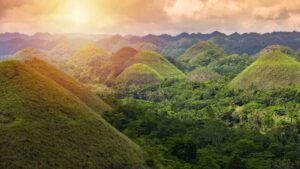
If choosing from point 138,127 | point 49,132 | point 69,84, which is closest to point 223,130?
point 138,127

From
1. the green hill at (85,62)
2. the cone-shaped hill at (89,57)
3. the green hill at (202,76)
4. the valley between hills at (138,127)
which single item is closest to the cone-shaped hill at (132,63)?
the green hill at (85,62)

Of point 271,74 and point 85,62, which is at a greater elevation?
point 85,62

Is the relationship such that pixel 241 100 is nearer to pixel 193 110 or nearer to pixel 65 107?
pixel 193 110

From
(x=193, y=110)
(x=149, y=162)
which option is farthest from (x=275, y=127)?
(x=149, y=162)

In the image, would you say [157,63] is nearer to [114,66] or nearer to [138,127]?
[114,66]

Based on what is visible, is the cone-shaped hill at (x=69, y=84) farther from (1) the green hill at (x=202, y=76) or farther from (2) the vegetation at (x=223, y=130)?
(1) the green hill at (x=202, y=76)

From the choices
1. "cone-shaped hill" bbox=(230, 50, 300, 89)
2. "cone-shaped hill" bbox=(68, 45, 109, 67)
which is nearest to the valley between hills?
"cone-shaped hill" bbox=(230, 50, 300, 89)

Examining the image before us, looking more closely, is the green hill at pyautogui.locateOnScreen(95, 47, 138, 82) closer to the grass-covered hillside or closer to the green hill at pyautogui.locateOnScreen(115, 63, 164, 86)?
the grass-covered hillside
